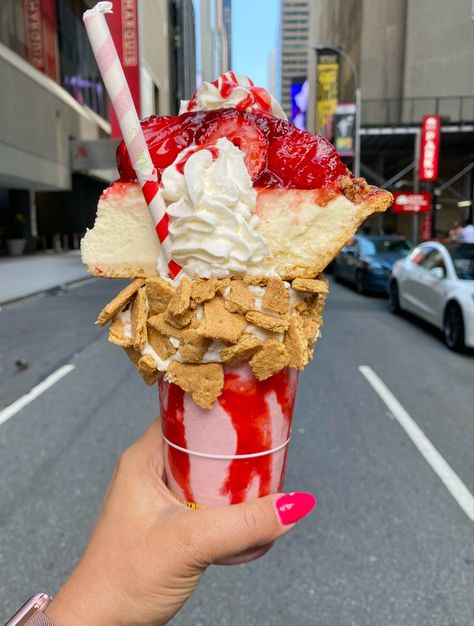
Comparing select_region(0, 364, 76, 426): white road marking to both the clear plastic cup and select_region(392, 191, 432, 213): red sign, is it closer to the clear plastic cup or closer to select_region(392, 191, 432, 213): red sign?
the clear plastic cup

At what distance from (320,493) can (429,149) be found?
21535 mm

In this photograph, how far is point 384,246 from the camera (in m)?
14.0

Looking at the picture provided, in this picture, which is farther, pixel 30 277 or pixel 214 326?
pixel 30 277

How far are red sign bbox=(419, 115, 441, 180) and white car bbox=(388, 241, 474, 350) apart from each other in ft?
45.4

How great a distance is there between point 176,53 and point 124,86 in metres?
61.7

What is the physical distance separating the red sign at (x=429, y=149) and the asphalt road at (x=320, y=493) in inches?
692

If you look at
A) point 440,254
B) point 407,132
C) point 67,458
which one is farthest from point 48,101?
point 67,458

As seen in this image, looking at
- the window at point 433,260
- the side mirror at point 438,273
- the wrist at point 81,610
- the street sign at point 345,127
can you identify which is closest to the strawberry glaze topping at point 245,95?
the wrist at point 81,610

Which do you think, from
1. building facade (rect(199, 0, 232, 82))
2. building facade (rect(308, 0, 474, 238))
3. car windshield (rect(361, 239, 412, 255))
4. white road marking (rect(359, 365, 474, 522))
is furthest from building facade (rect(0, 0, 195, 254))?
building facade (rect(199, 0, 232, 82))

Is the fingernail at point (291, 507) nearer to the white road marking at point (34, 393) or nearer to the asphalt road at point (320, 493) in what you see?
the asphalt road at point (320, 493)

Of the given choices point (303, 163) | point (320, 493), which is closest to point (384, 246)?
point (320, 493)

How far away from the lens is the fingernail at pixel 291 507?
1295 mm

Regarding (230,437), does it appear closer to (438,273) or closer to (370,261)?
(438,273)

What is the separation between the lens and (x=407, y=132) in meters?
23.1
